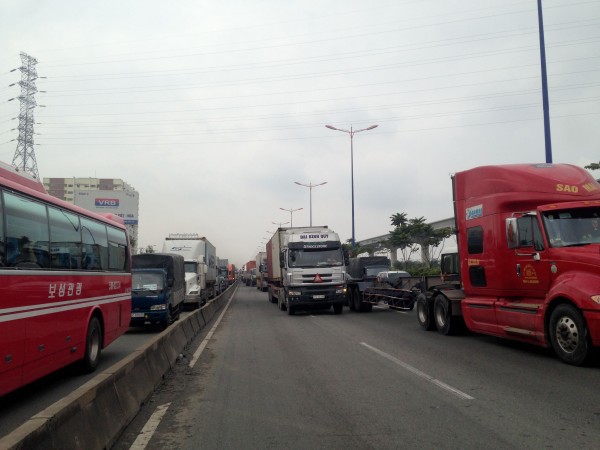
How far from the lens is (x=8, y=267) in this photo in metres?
6.05

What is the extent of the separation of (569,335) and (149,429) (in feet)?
22.7

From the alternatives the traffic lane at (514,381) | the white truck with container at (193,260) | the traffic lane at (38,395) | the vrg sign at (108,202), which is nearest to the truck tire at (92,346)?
the traffic lane at (38,395)

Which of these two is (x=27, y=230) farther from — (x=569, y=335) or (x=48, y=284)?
(x=569, y=335)

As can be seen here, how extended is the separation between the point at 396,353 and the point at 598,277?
13.1ft

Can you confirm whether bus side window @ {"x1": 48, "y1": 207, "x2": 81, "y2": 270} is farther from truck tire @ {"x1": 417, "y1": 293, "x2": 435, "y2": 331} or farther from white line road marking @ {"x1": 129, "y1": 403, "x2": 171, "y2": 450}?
truck tire @ {"x1": 417, "y1": 293, "x2": 435, "y2": 331}

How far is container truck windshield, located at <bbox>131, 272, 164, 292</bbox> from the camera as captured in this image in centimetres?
1644

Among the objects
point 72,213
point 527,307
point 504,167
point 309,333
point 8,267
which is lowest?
point 309,333

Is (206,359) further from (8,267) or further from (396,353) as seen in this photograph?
(8,267)

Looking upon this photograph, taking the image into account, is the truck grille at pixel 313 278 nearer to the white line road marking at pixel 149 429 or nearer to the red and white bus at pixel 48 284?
the red and white bus at pixel 48 284

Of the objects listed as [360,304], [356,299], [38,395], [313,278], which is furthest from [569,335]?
[356,299]

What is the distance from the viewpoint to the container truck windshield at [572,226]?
922cm

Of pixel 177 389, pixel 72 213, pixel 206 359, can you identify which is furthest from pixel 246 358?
pixel 72 213

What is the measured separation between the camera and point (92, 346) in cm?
945

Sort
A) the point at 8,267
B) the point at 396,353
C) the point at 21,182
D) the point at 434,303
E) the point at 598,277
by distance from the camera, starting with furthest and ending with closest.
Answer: the point at 434,303 < the point at 396,353 < the point at 598,277 < the point at 21,182 < the point at 8,267
